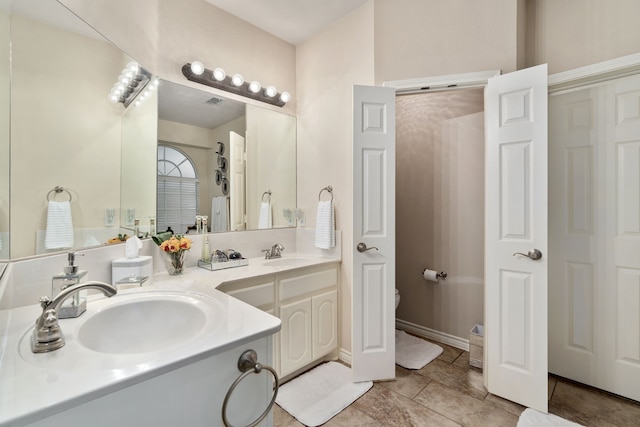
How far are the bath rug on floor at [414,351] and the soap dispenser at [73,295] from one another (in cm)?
213

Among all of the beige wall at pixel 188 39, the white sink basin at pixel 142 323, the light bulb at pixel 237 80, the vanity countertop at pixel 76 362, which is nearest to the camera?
the vanity countertop at pixel 76 362

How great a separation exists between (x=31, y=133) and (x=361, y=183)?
67.0 inches

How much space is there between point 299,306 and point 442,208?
5.26ft

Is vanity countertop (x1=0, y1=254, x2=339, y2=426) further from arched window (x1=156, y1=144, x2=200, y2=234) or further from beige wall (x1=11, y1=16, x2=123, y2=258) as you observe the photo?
arched window (x1=156, y1=144, x2=200, y2=234)

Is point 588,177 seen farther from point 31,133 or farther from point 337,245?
point 31,133

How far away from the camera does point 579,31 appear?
1876mm

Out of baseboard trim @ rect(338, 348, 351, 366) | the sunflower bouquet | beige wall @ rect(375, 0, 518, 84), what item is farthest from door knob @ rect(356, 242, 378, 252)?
beige wall @ rect(375, 0, 518, 84)

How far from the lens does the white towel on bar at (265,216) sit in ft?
8.30

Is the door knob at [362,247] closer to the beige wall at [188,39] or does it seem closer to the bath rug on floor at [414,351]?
the bath rug on floor at [414,351]

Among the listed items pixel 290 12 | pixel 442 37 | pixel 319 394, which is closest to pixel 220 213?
pixel 319 394

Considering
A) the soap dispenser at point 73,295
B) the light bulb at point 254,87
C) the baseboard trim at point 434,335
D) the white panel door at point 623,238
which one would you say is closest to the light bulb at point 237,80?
the light bulb at point 254,87

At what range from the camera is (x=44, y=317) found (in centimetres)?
77

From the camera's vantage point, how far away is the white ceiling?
2.23 m

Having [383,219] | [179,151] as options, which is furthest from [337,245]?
[179,151]
